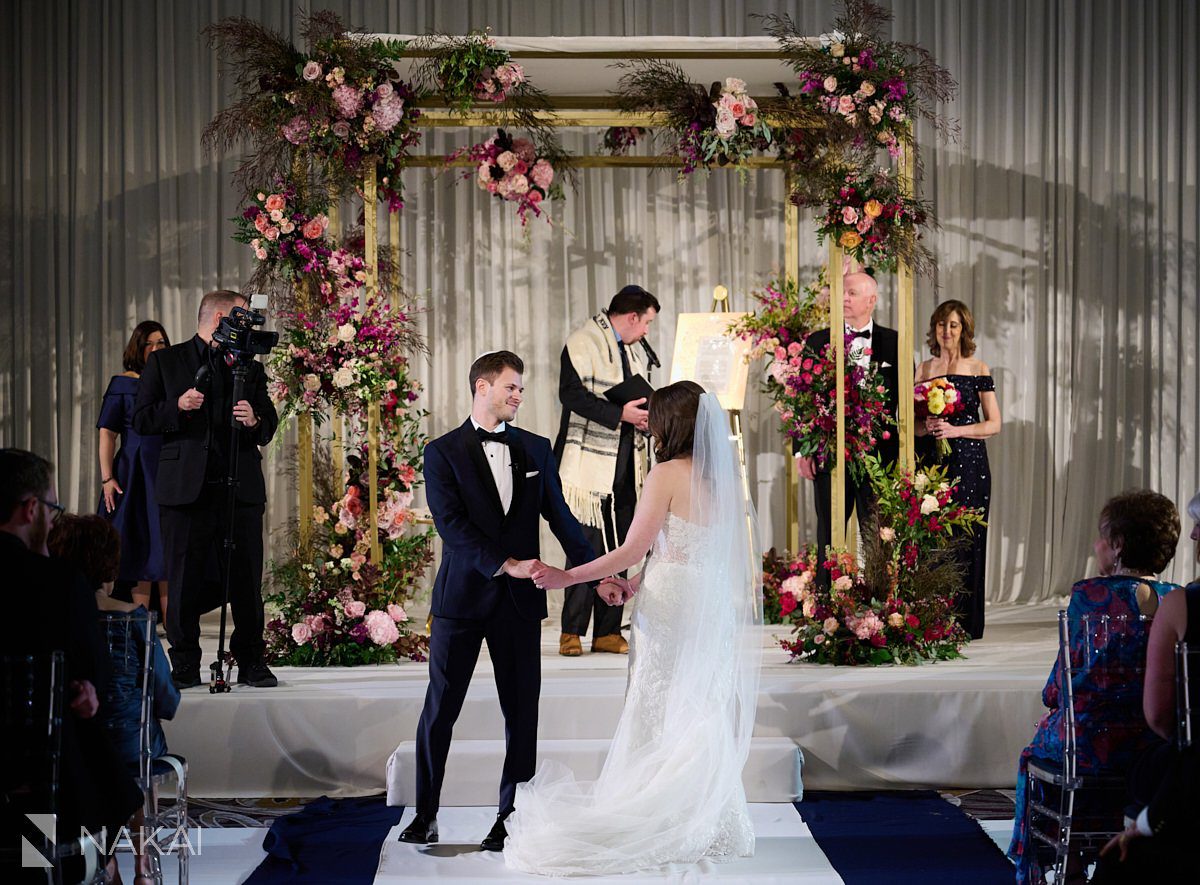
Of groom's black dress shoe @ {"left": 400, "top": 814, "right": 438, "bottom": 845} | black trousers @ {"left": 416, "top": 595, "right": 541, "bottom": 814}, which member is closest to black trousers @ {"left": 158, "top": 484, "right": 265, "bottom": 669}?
groom's black dress shoe @ {"left": 400, "top": 814, "right": 438, "bottom": 845}

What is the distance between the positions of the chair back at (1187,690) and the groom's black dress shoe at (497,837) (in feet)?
7.41

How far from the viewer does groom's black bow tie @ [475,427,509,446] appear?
4562mm

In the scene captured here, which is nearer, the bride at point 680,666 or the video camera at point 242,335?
the bride at point 680,666

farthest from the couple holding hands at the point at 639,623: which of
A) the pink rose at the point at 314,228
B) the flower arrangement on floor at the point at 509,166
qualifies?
the flower arrangement on floor at the point at 509,166

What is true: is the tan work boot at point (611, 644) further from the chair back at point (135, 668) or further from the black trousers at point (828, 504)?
the chair back at point (135, 668)

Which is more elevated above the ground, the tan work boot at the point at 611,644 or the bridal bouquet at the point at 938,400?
the bridal bouquet at the point at 938,400

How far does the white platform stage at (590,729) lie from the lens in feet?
18.2

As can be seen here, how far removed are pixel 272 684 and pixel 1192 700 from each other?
3.81 metres

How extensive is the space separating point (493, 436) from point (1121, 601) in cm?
201

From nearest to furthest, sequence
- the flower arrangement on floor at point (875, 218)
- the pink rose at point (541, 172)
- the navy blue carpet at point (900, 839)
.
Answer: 1. the navy blue carpet at point (900, 839)
2. the flower arrangement on floor at point (875, 218)
3. the pink rose at point (541, 172)

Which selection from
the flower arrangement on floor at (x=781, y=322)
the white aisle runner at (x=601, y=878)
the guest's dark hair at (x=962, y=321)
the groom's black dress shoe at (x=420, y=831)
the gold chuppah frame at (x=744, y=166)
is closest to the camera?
the white aisle runner at (x=601, y=878)

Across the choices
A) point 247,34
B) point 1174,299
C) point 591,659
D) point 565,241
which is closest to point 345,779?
point 591,659

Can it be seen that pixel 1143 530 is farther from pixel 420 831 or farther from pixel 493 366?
pixel 420 831

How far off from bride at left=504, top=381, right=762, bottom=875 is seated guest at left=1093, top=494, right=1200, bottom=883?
1448mm
